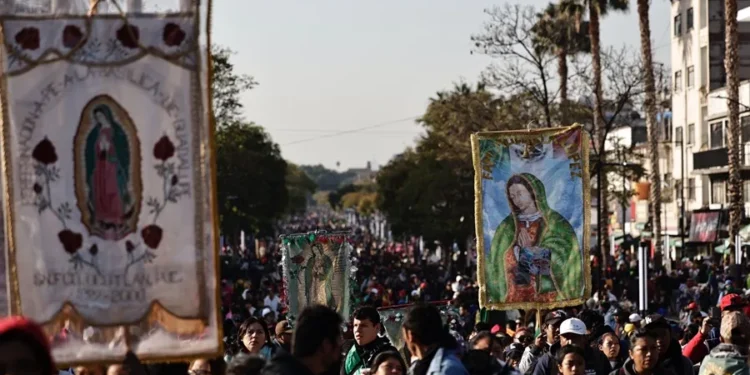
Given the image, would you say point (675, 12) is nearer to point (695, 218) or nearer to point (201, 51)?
point (695, 218)

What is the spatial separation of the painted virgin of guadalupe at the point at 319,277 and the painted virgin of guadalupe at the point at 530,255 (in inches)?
84.5

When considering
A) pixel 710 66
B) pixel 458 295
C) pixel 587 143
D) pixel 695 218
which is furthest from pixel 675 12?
pixel 587 143

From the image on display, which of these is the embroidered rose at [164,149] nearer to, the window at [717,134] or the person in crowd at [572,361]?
the person in crowd at [572,361]

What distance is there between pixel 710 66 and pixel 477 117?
14.6 metres

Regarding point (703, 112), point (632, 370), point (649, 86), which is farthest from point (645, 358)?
point (703, 112)

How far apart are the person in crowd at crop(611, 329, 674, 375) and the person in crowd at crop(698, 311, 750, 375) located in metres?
0.27

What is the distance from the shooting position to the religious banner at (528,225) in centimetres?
1538

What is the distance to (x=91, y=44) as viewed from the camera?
659 cm

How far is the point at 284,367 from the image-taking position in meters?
6.46

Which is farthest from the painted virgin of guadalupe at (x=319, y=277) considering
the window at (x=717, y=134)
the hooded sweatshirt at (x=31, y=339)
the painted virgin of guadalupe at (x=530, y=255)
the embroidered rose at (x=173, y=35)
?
the window at (x=717, y=134)

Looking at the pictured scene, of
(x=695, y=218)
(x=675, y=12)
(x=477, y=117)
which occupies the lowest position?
(x=695, y=218)

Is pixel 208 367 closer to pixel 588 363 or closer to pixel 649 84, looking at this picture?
pixel 588 363

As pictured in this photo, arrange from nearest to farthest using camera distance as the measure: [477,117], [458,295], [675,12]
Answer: [458,295] < [477,117] < [675,12]

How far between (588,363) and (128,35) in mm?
6033
